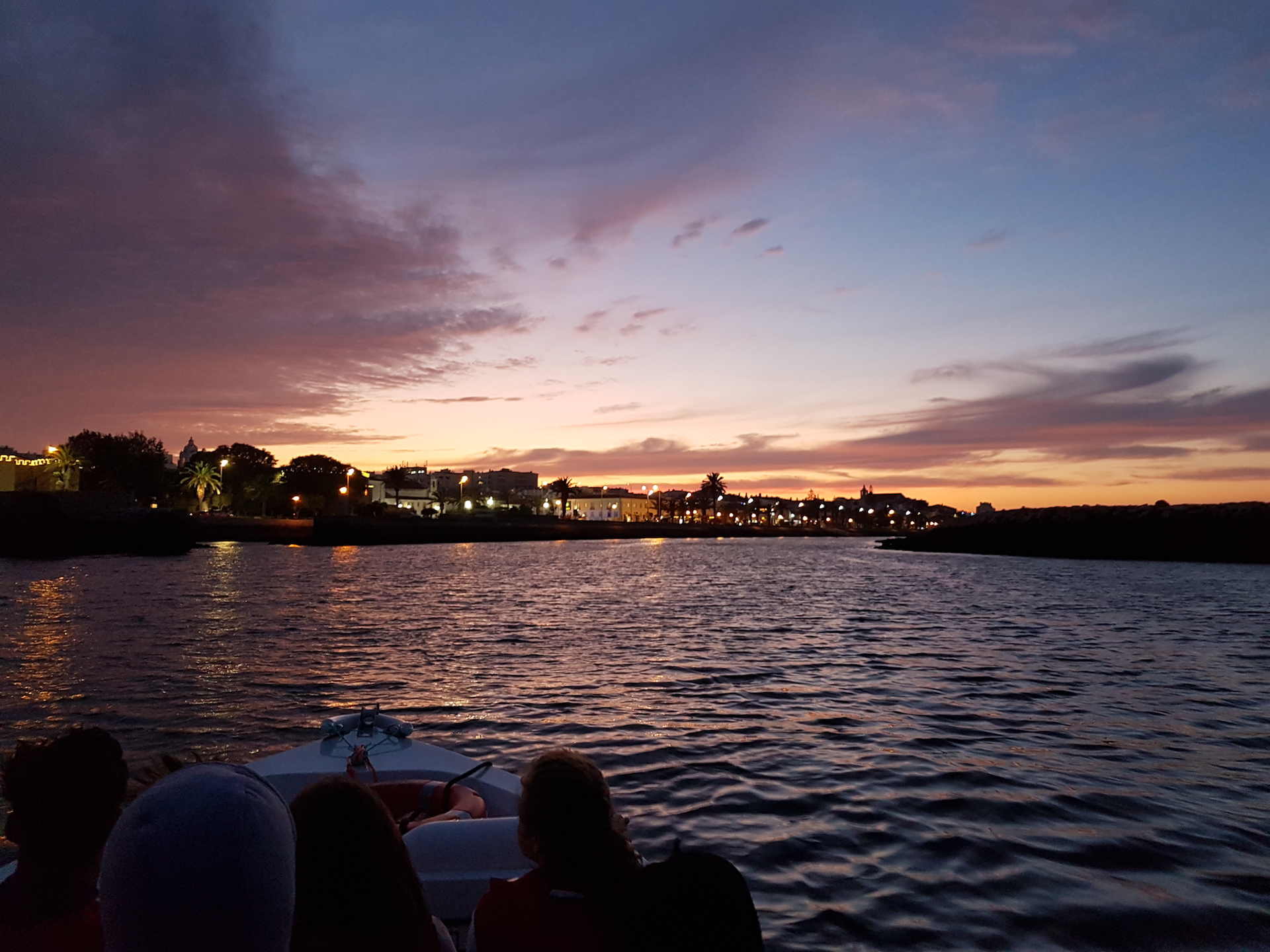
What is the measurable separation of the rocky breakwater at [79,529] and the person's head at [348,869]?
8971 centimetres

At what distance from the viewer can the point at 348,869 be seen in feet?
8.89

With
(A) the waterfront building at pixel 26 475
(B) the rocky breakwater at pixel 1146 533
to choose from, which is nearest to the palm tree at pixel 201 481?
(A) the waterfront building at pixel 26 475

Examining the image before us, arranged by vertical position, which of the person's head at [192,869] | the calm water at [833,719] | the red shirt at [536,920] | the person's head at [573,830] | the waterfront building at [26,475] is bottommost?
the calm water at [833,719]

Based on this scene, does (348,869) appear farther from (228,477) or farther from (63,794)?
(228,477)

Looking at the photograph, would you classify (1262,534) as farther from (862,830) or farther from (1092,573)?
(862,830)

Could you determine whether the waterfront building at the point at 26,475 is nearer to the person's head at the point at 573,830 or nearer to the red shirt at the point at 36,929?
the red shirt at the point at 36,929

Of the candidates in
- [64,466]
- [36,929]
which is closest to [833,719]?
[36,929]

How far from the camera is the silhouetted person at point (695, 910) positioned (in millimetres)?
2178

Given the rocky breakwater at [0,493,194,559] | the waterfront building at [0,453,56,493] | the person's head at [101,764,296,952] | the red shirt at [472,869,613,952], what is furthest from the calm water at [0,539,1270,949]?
the waterfront building at [0,453,56,493]

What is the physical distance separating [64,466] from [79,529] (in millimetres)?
47621

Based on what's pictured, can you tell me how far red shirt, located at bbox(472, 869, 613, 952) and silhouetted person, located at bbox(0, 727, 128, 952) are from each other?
1.40 m

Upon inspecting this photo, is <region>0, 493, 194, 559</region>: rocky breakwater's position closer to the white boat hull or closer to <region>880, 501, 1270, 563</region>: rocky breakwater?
the white boat hull

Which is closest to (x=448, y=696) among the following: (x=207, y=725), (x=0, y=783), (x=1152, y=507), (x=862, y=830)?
(x=207, y=725)

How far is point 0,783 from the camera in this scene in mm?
3352
